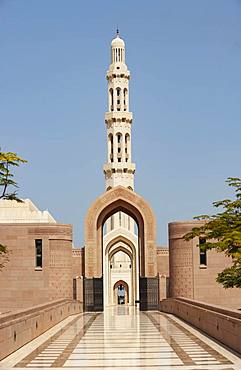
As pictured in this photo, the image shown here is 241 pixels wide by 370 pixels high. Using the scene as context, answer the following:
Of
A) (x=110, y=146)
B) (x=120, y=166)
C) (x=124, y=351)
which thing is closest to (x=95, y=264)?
(x=124, y=351)

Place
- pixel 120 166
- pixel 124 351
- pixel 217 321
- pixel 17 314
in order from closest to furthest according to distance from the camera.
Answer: pixel 124 351 → pixel 17 314 → pixel 217 321 → pixel 120 166

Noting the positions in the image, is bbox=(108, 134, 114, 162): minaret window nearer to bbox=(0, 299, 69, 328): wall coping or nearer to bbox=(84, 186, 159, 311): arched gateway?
bbox=(84, 186, 159, 311): arched gateway

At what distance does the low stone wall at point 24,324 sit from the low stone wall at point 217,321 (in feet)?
15.8

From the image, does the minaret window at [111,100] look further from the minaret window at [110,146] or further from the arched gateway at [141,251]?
the arched gateway at [141,251]

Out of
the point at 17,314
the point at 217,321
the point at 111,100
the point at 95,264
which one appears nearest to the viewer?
the point at 17,314

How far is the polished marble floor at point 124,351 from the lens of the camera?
1304cm

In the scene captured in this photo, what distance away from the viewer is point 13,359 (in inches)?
565

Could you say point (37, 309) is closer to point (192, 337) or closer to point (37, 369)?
point (192, 337)

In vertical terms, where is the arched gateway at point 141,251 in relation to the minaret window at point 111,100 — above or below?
below

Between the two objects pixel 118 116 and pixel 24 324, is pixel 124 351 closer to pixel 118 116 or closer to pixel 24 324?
pixel 24 324

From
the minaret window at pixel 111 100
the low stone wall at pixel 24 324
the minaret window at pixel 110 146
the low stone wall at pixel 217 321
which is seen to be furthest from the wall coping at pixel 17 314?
the minaret window at pixel 111 100

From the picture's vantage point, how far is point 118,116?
62.5 m

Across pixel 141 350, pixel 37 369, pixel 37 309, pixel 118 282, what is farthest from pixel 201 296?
pixel 118 282

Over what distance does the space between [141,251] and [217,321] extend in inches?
775
